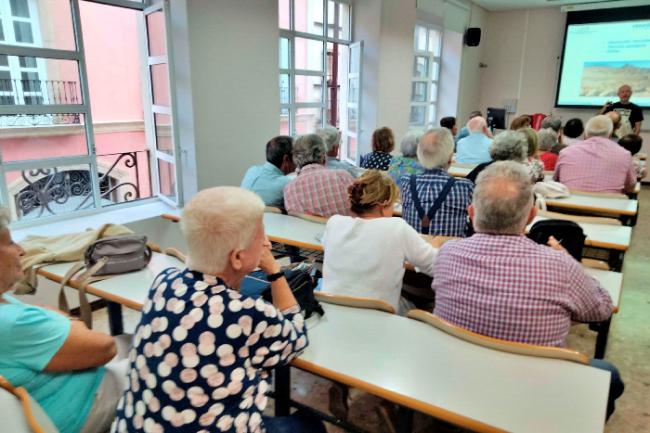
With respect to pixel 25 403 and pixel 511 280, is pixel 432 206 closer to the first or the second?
pixel 511 280

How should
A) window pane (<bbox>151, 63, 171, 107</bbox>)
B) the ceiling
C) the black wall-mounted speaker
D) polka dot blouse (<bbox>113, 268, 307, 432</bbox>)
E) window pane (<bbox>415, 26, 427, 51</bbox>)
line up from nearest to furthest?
1. polka dot blouse (<bbox>113, 268, 307, 432</bbox>)
2. window pane (<bbox>151, 63, 171, 107</bbox>)
3. window pane (<bbox>415, 26, 427, 51</bbox>)
4. the ceiling
5. the black wall-mounted speaker

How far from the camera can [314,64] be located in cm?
624

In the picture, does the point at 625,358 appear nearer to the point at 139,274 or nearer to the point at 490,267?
the point at 490,267

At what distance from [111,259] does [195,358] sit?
1247 millimetres

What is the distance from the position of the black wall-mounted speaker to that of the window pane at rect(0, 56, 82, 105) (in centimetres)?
743

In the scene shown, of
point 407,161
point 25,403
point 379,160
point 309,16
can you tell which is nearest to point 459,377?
point 25,403

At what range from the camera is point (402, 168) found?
12.0 ft

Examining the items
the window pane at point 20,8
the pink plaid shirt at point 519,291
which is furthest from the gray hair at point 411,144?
the window pane at point 20,8

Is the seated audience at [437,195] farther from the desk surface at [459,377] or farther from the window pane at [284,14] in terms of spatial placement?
the window pane at [284,14]

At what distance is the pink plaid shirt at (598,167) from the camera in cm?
375

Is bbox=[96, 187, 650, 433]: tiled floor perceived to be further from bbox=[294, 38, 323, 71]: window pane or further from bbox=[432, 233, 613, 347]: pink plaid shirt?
bbox=[294, 38, 323, 71]: window pane

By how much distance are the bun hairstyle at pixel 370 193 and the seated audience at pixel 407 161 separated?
1621 millimetres

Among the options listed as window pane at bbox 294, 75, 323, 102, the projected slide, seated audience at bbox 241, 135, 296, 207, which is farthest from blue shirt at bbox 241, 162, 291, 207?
the projected slide

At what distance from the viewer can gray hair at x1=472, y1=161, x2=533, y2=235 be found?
5.05ft
